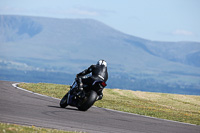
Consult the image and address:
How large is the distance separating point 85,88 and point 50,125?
3980mm

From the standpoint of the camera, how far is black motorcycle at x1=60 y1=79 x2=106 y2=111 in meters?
16.0

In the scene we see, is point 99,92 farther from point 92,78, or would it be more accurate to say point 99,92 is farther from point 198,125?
point 198,125

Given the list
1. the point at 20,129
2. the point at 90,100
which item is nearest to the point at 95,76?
the point at 90,100

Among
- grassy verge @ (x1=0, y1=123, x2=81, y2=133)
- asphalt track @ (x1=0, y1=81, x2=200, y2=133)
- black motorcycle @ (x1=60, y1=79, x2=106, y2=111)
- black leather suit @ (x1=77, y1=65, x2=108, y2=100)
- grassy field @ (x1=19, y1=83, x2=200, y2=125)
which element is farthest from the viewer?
grassy field @ (x1=19, y1=83, x2=200, y2=125)

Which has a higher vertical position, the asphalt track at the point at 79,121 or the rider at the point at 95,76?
the rider at the point at 95,76

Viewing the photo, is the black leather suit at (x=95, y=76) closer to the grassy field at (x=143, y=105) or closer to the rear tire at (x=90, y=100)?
the rear tire at (x=90, y=100)

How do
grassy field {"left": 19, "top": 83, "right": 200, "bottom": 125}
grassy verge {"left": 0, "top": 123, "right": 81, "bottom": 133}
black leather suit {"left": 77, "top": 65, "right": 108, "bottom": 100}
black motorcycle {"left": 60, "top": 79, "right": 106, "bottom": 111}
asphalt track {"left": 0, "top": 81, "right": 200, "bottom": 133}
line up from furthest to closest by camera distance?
grassy field {"left": 19, "top": 83, "right": 200, "bottom": 125} → black leather suit {"left": 77, "top": 65, "right": 108, "bottom": 100} → black motorcycle {"left": 60, "top": 79, "right": 106, "bottom": 111} → asphalt track {"left": 0, "top": 81, "right": 200, "bottom": 133} → grassy verge {"left": 0, "top": 123, "right": 81, "bottom": 133}

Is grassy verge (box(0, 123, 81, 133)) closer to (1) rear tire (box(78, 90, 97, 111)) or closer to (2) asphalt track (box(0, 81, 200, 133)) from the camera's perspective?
(2) asphalt track (box(0, 81, 200, 133))

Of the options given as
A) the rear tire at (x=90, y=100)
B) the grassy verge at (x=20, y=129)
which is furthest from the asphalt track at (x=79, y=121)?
the grassy verge at (x=20, y=129)

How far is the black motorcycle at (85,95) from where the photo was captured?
16016mm

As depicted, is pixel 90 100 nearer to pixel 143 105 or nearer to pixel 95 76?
pixel 95 76

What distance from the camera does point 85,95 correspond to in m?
16.3

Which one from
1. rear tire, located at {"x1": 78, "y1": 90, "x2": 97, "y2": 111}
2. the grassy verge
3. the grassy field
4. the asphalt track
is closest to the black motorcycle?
rear tire, located at {"x1": 78, "y1": 90, "x2": 97, "y2": 111}

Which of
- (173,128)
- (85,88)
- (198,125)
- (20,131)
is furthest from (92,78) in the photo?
(20,131)
